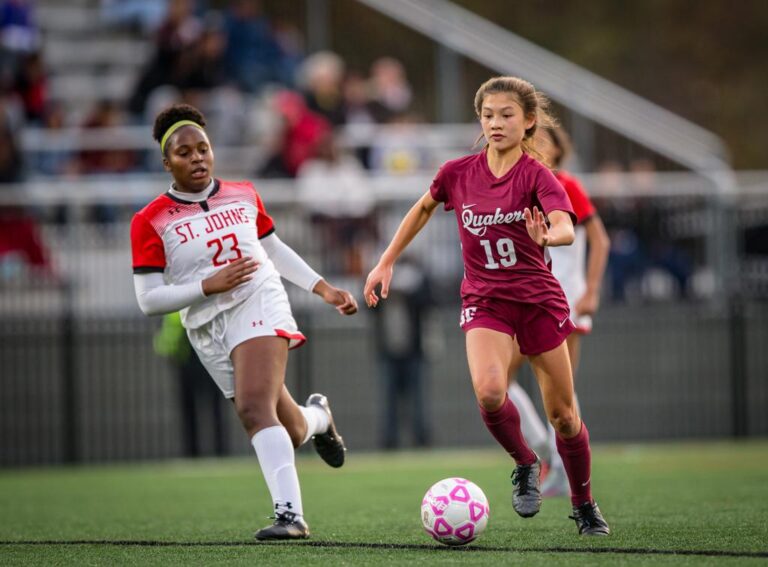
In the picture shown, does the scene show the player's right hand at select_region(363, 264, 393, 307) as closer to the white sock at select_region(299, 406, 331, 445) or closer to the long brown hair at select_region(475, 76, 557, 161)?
the white sock at select_region(299, 406, 331, 445)

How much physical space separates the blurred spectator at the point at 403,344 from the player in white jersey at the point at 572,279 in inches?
234

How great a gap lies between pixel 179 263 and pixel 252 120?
41.0 ft

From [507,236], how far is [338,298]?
1.18 meters

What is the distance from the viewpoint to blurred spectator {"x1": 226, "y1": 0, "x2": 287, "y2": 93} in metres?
20.8

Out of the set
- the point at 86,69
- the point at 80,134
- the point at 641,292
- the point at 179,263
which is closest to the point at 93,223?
the point at 80,134

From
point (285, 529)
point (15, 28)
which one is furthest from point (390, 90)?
point (285, 529)

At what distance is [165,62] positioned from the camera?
64.1 feet

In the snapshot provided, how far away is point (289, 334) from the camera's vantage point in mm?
7656

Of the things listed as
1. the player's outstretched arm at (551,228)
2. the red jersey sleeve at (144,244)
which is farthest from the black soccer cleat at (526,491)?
the red jersey sleeve at (144,244)

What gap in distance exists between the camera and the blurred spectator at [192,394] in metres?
15.2

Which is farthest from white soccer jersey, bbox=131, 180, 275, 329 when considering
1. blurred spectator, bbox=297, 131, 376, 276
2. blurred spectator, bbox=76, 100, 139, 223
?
blurred spectator, bbox=76, 100, 139, 223

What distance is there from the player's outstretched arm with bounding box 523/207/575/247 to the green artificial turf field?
4.83 feet

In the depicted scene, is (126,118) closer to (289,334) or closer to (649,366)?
(649,366)

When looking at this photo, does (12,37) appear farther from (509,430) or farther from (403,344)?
(509,430)
